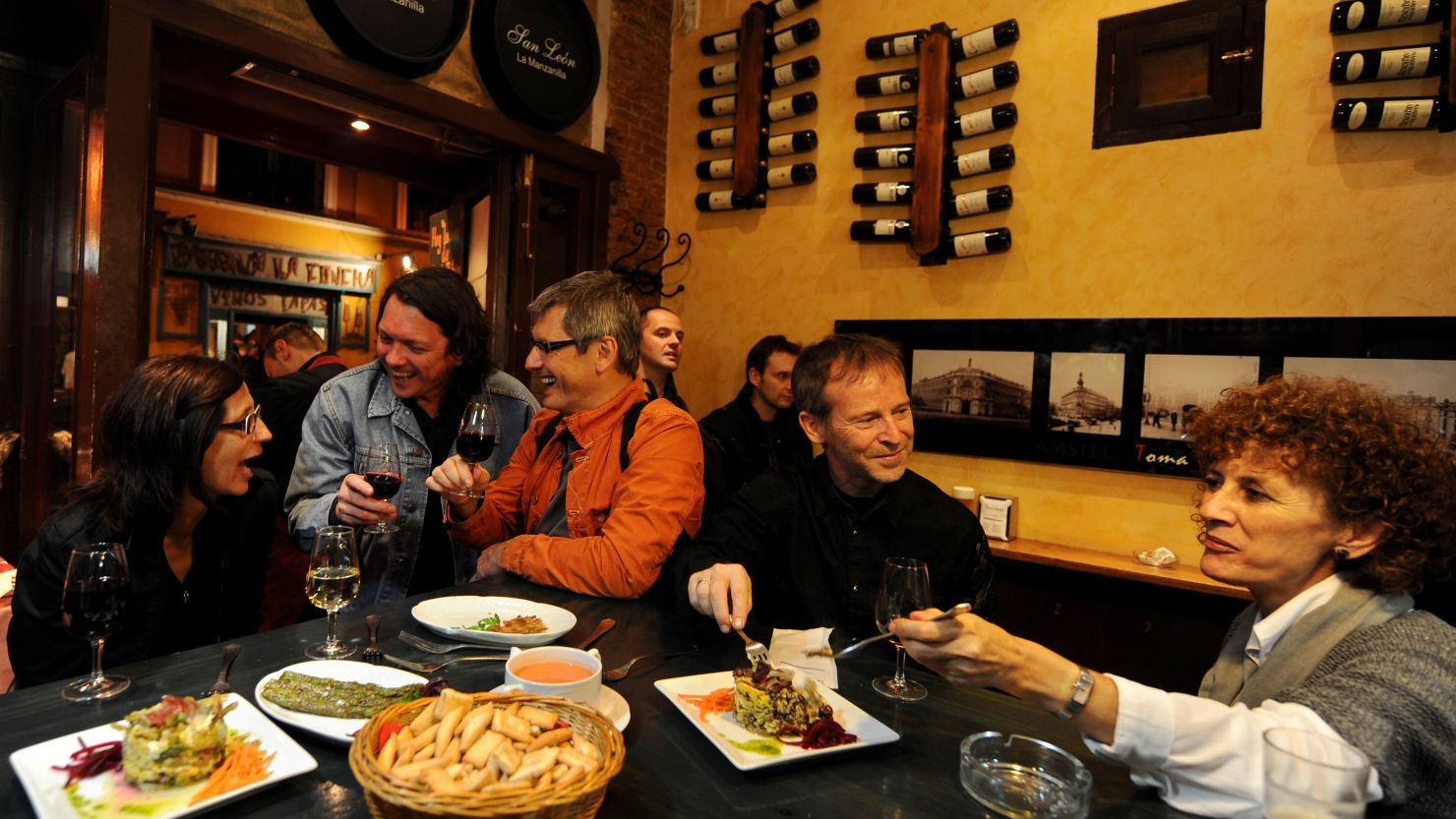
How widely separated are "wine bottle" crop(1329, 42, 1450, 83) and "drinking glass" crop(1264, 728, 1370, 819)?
327 cm

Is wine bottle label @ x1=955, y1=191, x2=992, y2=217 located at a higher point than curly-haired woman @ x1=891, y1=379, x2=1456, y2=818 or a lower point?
higher

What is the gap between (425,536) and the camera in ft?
7.81

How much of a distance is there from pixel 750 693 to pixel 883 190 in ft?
11.6

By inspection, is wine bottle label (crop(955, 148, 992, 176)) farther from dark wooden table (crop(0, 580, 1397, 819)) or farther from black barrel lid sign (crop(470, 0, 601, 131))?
dark wooden table (crop(0, 580, 1397, 819))

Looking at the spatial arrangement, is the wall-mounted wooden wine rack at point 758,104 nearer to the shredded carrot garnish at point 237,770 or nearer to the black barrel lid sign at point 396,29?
the black barrel lid sign at point 396,29

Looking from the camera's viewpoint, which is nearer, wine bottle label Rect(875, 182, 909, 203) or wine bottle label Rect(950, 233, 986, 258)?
wine bottle label Rect(950, 233, 986, 258)

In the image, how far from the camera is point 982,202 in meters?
3.90

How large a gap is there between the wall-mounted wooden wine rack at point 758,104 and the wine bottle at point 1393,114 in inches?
95.2

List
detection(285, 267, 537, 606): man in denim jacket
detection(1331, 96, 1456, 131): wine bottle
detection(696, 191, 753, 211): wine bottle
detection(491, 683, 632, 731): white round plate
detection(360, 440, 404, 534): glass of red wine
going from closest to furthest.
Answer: detection(491, 683, 632, 731): white round plate, detection(360, 440, 404, 534): glass of red wine, detection(285, 267, 537, 606): man in denim jacket, detection(1331, 96, 1456, 131): wine bottle, detection(696, 191, 753, 211): wine bottle

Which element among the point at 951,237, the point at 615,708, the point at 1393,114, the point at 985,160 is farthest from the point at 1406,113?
the point at 615,708

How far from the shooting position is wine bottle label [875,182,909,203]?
4.15 metres

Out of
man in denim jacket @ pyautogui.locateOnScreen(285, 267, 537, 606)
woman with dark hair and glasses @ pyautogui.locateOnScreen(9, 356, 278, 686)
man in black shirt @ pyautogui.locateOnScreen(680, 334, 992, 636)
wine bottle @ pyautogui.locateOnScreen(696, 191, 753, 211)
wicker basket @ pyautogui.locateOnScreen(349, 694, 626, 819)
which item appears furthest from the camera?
wine bottle @ pyautogui.locateOnScreen(696, 191, 753, 211)

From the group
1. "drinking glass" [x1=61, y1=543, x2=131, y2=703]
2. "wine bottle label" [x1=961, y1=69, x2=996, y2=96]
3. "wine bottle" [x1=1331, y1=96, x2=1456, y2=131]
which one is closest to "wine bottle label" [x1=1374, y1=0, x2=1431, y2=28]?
"wine bottle" [x1=1331, y1=96, x2=1456, y2=131]

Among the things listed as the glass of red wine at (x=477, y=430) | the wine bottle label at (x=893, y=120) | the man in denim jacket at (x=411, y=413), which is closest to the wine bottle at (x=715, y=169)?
the wine bottle label at (x=893, y=120)
